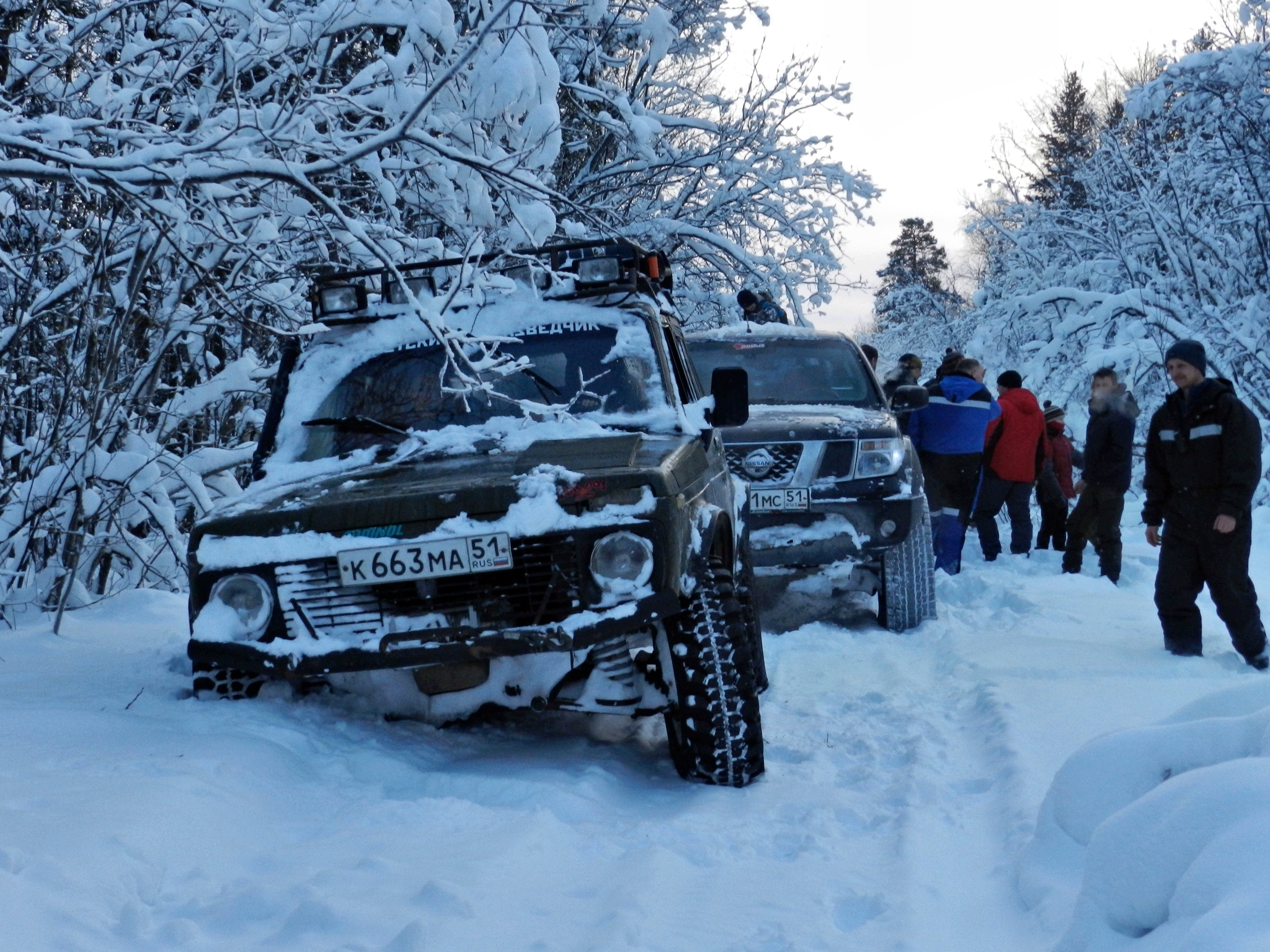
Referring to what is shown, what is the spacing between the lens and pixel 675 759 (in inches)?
155

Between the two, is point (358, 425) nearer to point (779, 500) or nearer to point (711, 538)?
point (711, 538)

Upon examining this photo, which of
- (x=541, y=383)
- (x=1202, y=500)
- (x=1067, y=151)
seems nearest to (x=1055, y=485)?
(x=1202, y=500)

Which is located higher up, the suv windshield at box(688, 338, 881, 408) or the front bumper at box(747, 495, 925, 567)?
the suv windshield at box(688, 338, 881, 408)

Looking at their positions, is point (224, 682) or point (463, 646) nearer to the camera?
point (463, 646)

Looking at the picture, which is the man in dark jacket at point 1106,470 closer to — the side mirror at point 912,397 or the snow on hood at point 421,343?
the side mirror at point 912,397

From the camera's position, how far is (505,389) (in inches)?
178

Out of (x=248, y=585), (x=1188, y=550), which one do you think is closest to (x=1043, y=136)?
(x=1188, y=550)

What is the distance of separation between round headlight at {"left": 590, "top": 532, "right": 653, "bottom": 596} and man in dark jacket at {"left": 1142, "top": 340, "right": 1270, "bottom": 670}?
3480 millimetres

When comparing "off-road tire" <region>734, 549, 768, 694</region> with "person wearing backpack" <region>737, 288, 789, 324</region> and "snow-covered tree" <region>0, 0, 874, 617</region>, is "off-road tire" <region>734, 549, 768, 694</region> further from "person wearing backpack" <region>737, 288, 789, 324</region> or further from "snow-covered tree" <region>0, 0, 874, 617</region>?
"person wearing backpack" <region>737, 288, 789, 324</region>

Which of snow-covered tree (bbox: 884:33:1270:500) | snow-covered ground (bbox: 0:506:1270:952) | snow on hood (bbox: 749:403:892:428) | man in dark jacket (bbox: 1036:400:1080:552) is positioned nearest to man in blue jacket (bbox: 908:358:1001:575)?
man in dark jacket (bbox: 1036:400:1080:552)

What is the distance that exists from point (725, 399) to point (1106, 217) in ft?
48.0

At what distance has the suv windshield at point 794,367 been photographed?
25.9ft

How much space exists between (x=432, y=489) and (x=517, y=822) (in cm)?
99

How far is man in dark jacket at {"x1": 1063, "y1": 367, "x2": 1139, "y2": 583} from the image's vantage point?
930 centimetres
